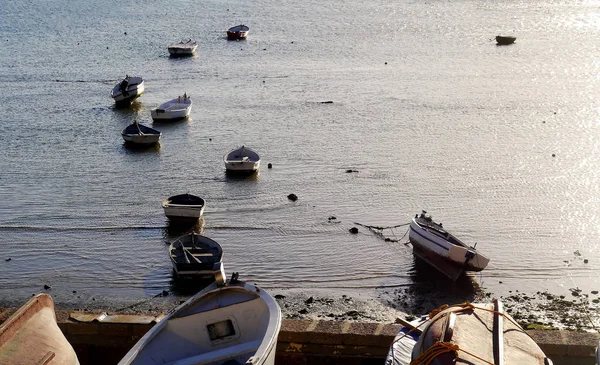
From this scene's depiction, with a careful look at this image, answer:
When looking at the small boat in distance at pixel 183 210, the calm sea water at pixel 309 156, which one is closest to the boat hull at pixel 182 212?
the small boat in distance at pixel 183 210

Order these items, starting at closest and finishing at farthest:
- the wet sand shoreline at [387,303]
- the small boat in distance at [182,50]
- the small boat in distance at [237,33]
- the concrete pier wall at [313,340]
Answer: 1. the concrete pier wall at [313,340]
2. the wet sand shoreline at [387,303]
3. the small boat in distance at [182,50]
4. the small boat in distance at [237,33]

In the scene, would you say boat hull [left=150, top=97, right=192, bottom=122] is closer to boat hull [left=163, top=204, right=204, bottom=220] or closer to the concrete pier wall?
boat hull [left=163, top=204, right=204, bottom=220]

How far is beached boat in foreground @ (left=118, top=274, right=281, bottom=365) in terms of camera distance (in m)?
10.9

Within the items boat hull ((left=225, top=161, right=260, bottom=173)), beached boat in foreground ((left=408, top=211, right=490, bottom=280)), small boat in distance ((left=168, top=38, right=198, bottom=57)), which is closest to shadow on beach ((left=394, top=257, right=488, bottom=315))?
beached boat in foreground ((left=408, top=211, right=490, bottom=280))

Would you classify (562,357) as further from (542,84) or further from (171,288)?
(542,84)

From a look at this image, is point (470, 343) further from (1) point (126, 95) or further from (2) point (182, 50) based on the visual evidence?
(2) point (182, 50)

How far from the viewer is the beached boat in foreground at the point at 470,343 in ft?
28.3

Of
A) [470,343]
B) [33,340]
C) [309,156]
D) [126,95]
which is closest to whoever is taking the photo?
[470,343]

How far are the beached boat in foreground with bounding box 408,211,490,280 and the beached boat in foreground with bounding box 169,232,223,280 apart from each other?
218 inches

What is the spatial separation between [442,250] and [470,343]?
11558 mm

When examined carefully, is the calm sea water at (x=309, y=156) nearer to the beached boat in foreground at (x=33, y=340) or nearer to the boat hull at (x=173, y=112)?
the boat hull at (x=173, y=112)

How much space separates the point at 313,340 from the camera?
1107 centimetres

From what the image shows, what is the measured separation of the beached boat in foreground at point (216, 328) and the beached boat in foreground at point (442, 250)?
9391 mm

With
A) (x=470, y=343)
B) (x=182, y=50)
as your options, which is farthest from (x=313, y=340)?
(x=182, y=50)
